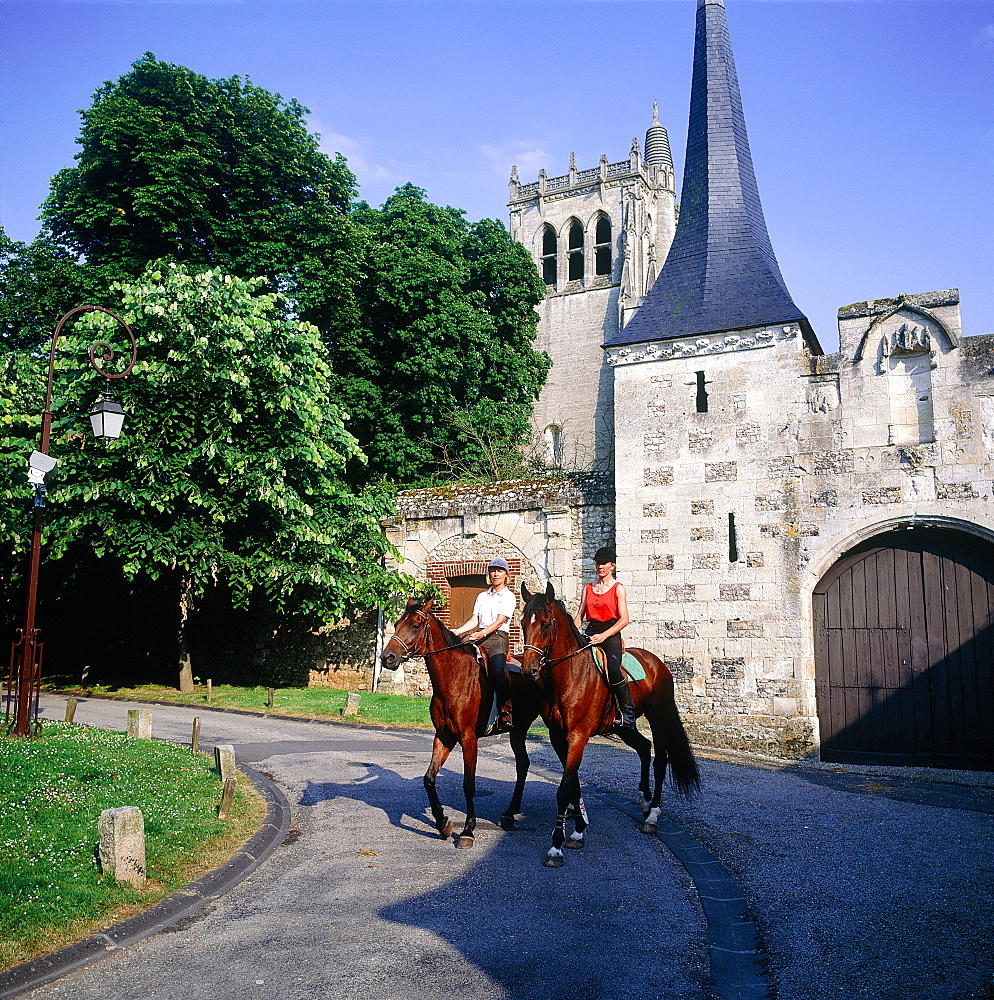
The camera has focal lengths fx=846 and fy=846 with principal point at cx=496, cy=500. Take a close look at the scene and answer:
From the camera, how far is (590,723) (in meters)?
7.21

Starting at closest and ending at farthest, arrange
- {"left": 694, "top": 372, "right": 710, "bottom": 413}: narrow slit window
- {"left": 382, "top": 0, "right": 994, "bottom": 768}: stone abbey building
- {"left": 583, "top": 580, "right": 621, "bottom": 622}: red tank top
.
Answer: {"left": 583, "top": 580, "right": 621, "bottom": 622}: red tank top, {"left": 382, "top": 0, "right": 994, "bottom": 768}: stone abbey building, {"left": 694, "top": 372, "right": 710, "bottom": 413}: narrow slit window

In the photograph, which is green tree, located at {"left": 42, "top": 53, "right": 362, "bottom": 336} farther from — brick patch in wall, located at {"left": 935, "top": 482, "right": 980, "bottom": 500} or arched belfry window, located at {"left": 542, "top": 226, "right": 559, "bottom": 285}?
arched belfry window, located at {"left": 542, "top": 226, "right": 559, "bottom": 285}

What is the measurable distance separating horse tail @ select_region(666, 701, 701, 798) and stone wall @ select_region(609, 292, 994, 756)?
243 inches

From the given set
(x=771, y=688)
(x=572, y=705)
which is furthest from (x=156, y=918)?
(x=771, y=688)

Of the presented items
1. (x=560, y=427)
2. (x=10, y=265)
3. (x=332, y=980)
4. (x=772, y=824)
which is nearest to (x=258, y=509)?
(x=10, y=265)

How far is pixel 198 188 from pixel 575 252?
110ft

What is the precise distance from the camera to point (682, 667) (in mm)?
14383

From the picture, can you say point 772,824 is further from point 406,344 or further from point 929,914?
point 406,344

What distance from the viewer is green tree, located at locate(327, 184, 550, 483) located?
2619cm

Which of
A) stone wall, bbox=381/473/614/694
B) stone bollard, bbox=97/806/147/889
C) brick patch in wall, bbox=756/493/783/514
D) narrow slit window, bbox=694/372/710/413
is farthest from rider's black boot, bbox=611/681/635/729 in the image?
narrow slit window, bbox=694/372/710/413

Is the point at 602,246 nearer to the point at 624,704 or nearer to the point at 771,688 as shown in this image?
the point at 771,688

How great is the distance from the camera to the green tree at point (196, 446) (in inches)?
621

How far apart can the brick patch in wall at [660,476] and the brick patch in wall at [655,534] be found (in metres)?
0.82

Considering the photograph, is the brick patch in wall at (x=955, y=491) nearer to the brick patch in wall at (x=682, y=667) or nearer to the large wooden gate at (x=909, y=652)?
the large wooden gate at (x=909, y=652)
